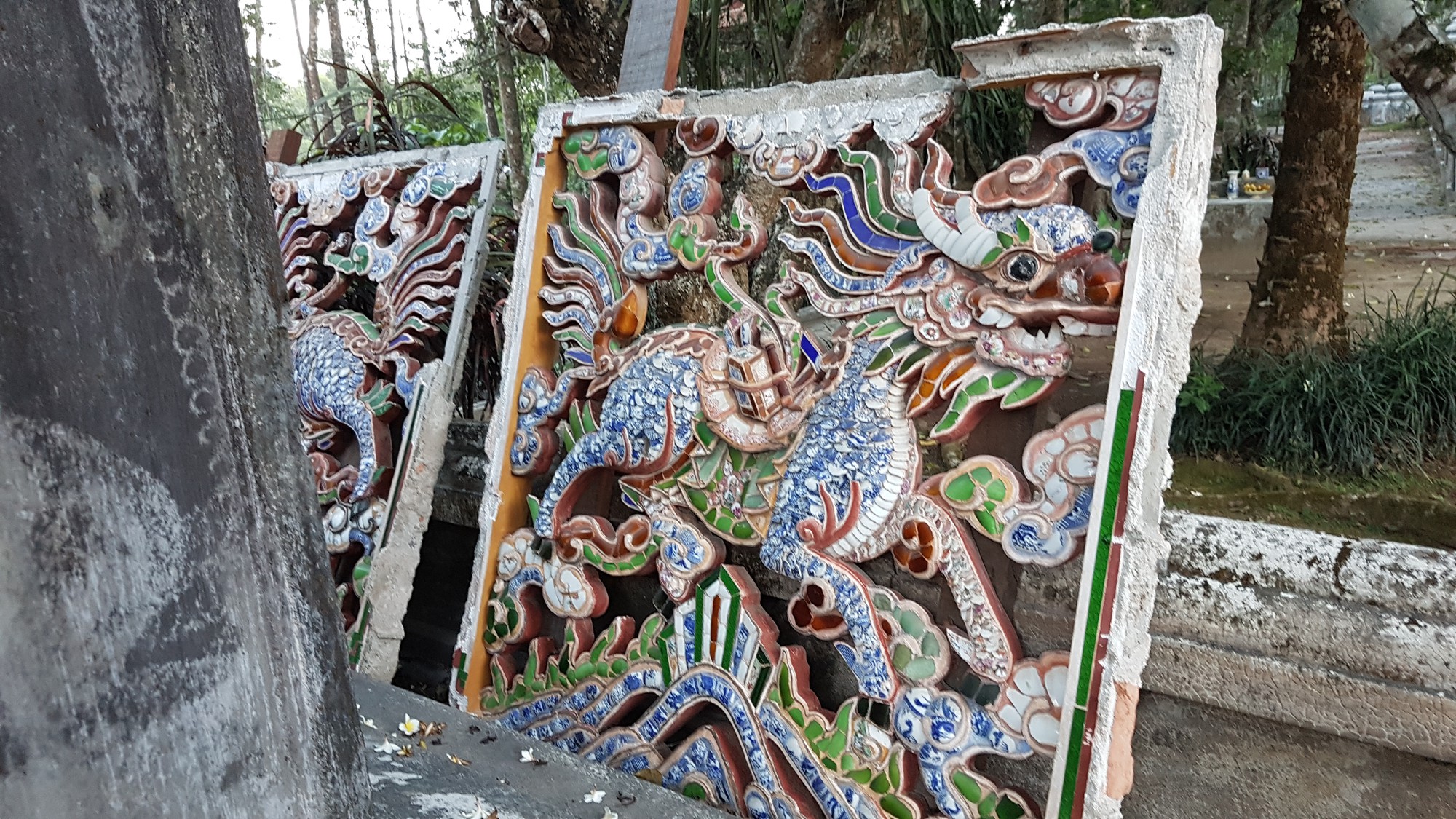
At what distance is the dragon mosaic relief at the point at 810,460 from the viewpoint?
4.82 ft

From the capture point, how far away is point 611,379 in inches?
80.6

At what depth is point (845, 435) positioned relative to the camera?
65.8 inches

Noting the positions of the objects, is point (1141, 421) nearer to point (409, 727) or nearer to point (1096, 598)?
point (1096, 598)

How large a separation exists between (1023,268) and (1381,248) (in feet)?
25.2

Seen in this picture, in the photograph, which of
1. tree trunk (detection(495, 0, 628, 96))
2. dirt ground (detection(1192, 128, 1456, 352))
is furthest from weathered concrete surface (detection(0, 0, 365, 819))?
dirt ground (detection(1192, 128, 1456, 352))

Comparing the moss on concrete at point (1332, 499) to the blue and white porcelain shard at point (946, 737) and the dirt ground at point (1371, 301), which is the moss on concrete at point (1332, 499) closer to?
the dirt ground at point (1371, 301)

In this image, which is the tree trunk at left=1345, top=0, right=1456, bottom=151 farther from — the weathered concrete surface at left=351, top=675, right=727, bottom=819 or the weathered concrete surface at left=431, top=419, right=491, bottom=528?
the weathered concrete surface at left=431, top=419, right=491, bottom=528

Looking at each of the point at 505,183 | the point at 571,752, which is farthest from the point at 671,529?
the point at 505,183

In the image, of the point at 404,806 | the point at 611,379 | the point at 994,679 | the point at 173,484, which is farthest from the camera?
the point at 611,379

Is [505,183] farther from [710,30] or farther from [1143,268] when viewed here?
[1143,268]

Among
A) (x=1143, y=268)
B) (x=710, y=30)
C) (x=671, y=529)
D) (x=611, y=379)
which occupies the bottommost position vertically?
(x=671, y=529)

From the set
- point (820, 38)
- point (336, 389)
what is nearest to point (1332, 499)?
point (820, 38)

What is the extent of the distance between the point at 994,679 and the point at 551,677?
1.01 metres

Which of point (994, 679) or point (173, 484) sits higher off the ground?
point (173, 484)
